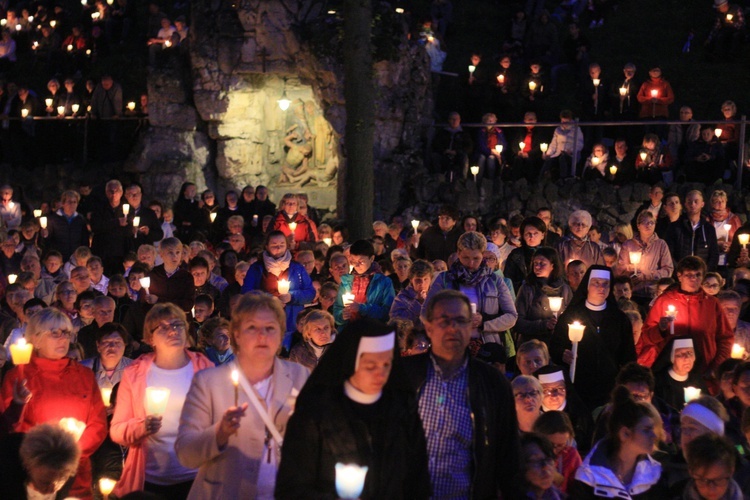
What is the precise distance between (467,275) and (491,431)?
3194 mm

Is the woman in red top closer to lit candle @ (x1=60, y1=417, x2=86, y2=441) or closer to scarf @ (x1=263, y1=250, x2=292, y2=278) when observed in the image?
lit candle @ (x1=60, y1=417, x2=86, y2=441)

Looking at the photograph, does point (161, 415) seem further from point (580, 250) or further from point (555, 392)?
point (580, 250)

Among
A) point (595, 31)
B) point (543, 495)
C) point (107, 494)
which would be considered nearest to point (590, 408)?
point (543, 495)

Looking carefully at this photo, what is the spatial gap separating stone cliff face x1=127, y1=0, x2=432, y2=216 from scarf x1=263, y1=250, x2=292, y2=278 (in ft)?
22.1

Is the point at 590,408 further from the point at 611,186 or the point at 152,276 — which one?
the point at 611,186

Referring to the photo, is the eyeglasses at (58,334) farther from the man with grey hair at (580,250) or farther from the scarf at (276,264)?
the man with grey hair at (580,250)

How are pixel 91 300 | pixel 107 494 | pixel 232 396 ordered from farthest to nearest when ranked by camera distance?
pixel 91 300 < pixel 107 494 < pixel 232 396

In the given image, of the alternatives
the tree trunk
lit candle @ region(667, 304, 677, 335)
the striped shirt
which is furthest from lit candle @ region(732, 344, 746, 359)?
the tree trunk

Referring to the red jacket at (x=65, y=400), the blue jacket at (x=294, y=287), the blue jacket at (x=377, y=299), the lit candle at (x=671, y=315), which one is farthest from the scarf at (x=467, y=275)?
the red jacket at (x=65, y=400)

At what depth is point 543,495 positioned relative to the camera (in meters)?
4.86

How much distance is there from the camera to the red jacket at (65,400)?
571cm

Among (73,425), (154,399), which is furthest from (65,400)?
(154,399)

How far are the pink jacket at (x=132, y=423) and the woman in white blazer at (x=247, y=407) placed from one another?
0.84 meters

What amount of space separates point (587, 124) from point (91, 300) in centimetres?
838
